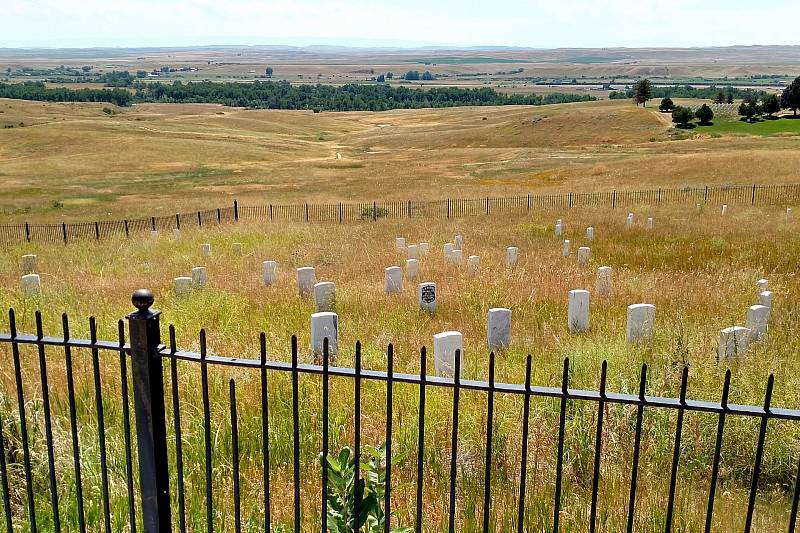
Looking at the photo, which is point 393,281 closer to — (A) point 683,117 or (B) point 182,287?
(B) point 182,287

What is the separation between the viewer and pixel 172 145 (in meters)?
81.9

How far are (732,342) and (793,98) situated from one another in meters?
98.7

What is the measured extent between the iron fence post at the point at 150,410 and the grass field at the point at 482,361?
858 millimetres

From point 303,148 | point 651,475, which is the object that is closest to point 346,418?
point 651,475

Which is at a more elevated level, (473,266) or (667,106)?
(667,106)

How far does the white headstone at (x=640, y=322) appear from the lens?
884 centimetres

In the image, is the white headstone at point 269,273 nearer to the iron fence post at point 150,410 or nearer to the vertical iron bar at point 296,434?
the iron fence post at point 150,410

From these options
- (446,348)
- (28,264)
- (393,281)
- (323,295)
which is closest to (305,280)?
(393,281)

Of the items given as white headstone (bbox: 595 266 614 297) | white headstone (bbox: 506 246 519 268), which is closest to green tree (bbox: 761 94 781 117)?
white headstone (bbox: 506 246 519 268)

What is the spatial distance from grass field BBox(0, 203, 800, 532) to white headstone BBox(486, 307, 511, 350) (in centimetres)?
19

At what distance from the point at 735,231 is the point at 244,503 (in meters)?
18.2

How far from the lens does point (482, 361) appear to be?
8297mm

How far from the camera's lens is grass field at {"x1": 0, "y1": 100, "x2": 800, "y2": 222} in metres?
44.1

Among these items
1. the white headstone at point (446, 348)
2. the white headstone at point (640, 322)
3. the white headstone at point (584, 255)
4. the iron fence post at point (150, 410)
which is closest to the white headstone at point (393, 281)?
the white headstone at point (640, 322)
